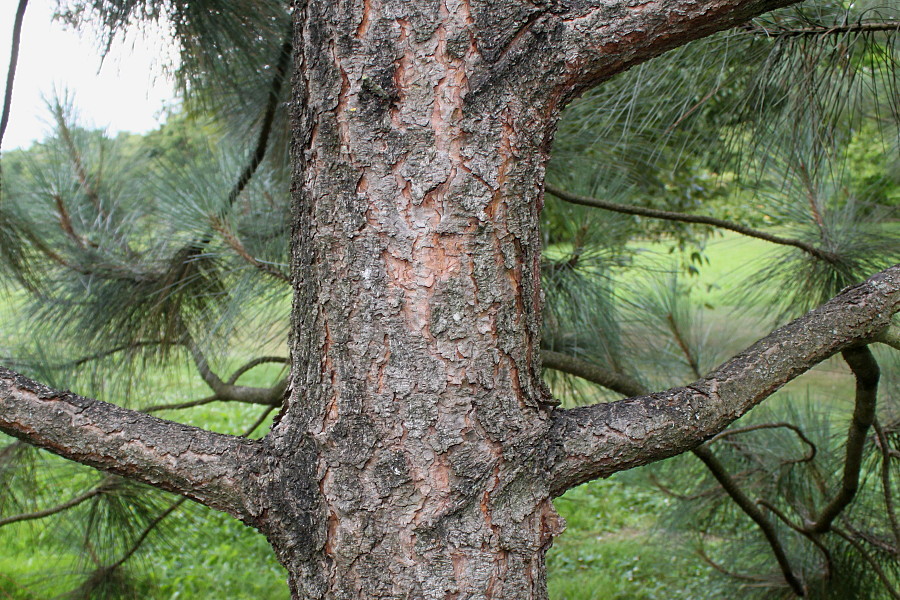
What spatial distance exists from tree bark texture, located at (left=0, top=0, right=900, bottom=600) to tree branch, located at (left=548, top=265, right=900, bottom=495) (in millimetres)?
36

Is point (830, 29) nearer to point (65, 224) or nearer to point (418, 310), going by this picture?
point (418, 310)

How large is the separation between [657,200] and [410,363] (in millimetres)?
2806

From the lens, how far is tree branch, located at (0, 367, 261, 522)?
691 mm

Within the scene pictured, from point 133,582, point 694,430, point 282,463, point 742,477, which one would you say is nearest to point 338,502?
point 282,463

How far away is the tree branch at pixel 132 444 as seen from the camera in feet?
2.27

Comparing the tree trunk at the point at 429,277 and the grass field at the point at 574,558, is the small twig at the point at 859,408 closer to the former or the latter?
the tree trunk at the point at 429,277

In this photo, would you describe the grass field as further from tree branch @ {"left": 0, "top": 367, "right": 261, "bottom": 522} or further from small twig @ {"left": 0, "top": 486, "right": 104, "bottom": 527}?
tree branch @ {"left": 0, "top": 367, "right": 261, "bottom": 522}

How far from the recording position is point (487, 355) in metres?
0.67

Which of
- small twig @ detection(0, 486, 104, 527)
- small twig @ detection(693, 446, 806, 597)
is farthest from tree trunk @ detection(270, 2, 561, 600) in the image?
small twig @ detection(0, 486, 104, 527)

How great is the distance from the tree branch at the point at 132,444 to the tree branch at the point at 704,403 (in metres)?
0.30

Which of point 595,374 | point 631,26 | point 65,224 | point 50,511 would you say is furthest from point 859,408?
point 65,224

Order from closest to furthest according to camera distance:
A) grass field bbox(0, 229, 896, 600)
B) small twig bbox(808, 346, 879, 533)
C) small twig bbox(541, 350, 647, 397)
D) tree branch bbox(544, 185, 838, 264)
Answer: small twig bbox(808, 346, 879, 533) < tree branch bbox(544, 185, 838, 264) < small twig bbox(541, 350, 647, 397) < grass field bbox(0, 229, 896, 600)

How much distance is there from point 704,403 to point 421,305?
297 mm

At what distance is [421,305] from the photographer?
659mm
